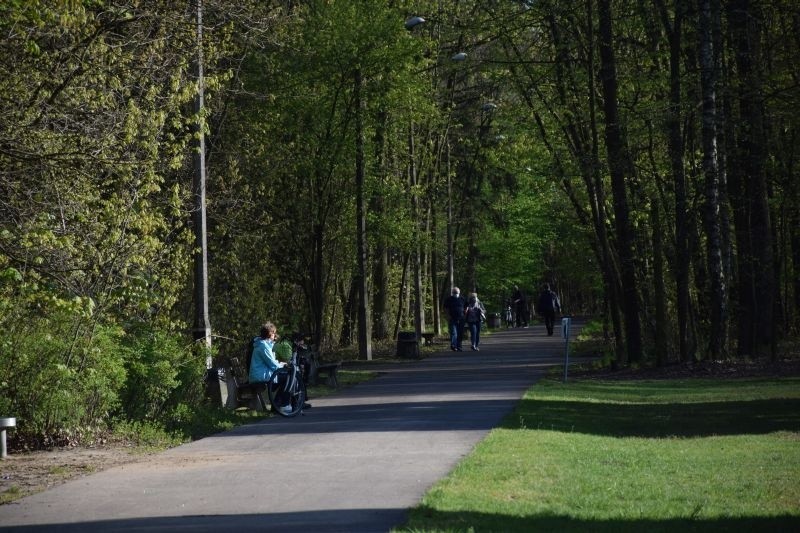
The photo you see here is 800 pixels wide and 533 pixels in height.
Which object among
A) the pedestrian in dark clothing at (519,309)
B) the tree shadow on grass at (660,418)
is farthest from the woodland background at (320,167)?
the pedestrian in dark clothing at (519,309)

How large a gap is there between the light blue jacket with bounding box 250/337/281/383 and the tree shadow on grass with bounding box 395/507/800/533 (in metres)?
10.6

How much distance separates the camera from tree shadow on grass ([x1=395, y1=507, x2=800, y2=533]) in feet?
30.7

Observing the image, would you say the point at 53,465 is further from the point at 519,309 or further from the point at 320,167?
the point at 519,309

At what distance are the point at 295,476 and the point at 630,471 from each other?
3374mm

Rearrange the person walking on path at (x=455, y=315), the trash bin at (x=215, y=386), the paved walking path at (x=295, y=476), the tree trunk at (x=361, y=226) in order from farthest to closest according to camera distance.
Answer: the person walking on path at (x=455, y=315), the tree trunk at (x=361, y=226), the trash bin at (x=215, y=386), the paved walking path at (x=295, y=476)

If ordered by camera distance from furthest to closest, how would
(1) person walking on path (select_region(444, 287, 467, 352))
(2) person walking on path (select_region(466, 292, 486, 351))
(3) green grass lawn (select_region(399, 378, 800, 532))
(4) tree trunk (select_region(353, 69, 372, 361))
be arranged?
(2) person walking on path (select_region(466, 292, 486, 351)) < (1) person walking on path (select_region(444, 287, 467, 352)) < (4) tree trunk (select_region(353, 69, 372, 361)) < (3) green grass lawn (select_region(399, 378, 800, 532))

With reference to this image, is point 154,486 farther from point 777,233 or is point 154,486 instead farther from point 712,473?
point 777,233

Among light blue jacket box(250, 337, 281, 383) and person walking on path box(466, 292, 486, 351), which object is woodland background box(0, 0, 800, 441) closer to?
→ light blue jacket box(250, 337, 281, 383)

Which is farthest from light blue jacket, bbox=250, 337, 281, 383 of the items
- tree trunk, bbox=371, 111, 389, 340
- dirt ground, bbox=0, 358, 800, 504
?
tree trunk, bbox=371, 111, 389, 340

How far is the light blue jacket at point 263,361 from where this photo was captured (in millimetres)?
20375

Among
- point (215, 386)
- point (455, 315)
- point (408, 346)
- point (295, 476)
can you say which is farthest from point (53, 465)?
point (455, 315)

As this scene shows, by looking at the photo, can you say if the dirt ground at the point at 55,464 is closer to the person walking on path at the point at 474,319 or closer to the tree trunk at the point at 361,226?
the tree trunk at the point at 361,226

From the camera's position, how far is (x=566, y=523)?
31.6 feet

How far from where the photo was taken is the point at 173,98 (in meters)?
18.4
